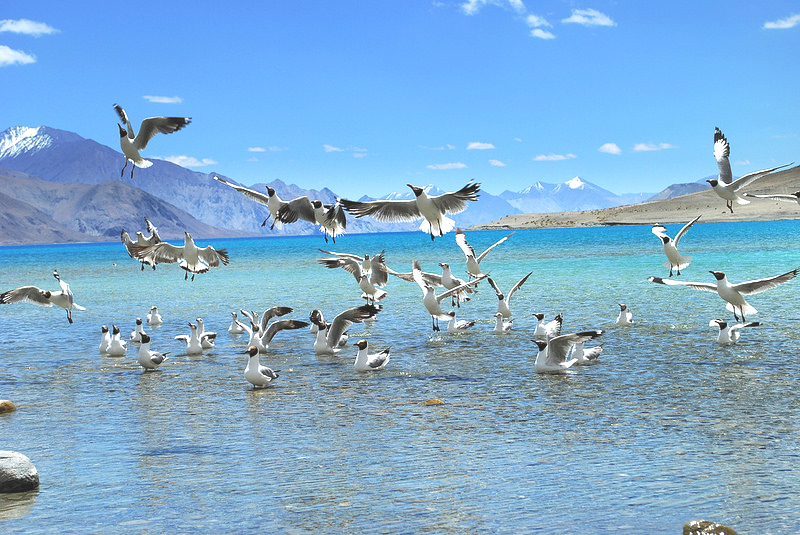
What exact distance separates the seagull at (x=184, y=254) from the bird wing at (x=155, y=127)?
11.6ft

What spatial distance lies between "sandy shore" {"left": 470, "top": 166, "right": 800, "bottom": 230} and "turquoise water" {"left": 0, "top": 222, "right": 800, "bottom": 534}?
339 feet

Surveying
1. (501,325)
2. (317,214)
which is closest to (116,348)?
(317,214)

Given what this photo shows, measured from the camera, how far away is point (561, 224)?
172 m

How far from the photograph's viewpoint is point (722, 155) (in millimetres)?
22266

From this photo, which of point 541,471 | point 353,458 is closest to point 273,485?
point 353,458

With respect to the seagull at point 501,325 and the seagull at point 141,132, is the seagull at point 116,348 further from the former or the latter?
the seagull at point 501,325

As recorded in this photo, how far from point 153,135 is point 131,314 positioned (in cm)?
1461

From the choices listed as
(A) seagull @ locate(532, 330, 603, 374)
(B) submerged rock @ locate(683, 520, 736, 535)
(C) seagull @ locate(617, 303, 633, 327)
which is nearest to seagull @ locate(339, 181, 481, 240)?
(A) seagull @ locate(532, 330, 603, 374)

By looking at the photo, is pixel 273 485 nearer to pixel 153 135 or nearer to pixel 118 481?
pixel 118 481

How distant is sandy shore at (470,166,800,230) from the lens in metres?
122

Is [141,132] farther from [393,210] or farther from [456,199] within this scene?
[456,199]

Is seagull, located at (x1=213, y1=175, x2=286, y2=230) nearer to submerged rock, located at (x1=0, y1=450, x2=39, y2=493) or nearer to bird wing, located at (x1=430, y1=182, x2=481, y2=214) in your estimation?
bird wing, located at (x1=430, y1=182, x2=481, y2=214)

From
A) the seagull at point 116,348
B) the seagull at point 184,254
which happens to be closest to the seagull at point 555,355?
the seagull at point 184,254

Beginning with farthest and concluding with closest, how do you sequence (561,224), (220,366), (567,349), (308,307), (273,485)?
(561,224), (308,307), (220,366), (567,349), (273,485)
